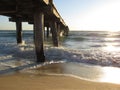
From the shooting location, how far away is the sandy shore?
5137mm

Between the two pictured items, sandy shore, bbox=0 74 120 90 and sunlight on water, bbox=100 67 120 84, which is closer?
sandy shore, bbox=0 74 120 90

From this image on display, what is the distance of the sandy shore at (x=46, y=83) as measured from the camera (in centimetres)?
514

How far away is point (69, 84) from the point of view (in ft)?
18.1

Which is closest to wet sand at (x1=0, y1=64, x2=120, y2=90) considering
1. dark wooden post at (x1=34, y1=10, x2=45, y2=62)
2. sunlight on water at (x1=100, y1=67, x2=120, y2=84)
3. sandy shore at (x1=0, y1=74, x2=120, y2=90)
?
sandy shore at (x1=0, y1=74, x2=120, y2=90)

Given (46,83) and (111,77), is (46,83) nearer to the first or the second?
(46,83)

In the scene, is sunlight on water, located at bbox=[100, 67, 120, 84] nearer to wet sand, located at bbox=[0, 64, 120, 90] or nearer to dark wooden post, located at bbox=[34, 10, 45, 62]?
wet sand, located at bbox=[0, 64, 120, 90]

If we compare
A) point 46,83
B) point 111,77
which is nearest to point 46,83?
point 46,83

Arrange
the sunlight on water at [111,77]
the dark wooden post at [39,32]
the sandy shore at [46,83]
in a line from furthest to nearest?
the dark wooden post at [39,32], the sunlight on water at [111,77], the sandy shore at [46,83]

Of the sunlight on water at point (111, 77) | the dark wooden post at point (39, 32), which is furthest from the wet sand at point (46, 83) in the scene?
the dark wooden post at point (39, 32)

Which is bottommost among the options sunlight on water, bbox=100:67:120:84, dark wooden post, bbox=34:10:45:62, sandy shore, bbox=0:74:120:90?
sunlight on water, bbox=100:67:120:84

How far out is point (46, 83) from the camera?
18.0 feet

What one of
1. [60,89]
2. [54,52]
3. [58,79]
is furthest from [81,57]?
[60,89]

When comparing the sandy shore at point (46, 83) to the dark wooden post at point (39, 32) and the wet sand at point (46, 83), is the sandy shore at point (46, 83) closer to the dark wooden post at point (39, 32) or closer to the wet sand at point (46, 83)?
the wet sand at point (46, 83)

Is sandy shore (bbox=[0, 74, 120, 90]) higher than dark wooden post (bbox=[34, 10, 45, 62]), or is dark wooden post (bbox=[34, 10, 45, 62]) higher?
dark wooden post (bbox=[34, 10, 45, 62])
